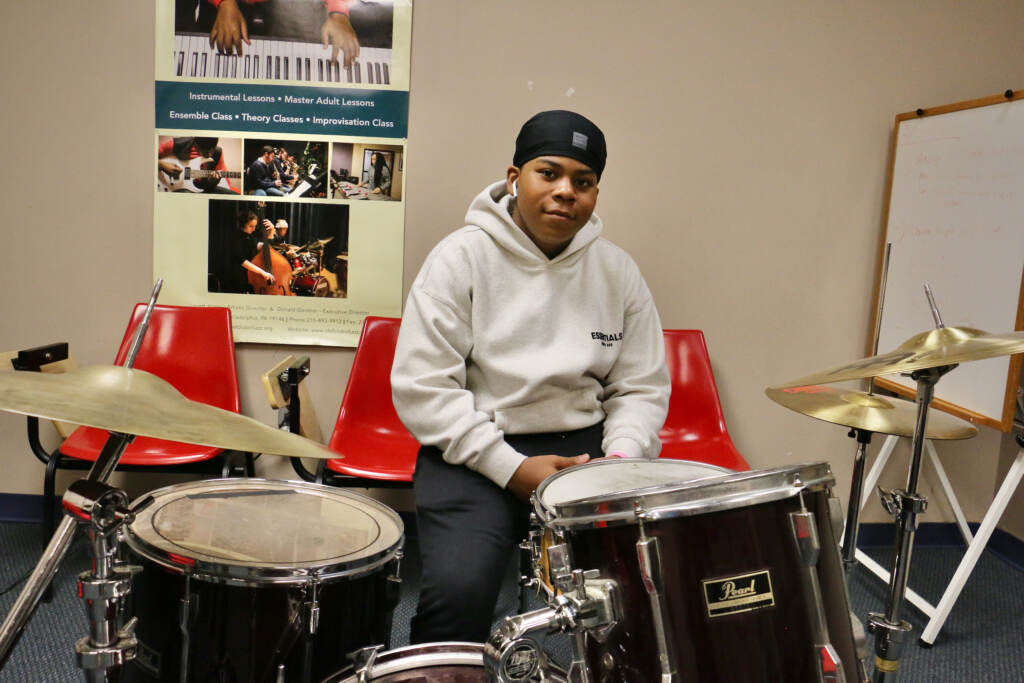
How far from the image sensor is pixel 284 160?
107 inches

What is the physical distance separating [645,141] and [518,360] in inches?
50.7

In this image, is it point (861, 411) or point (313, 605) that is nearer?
point (313, 605)

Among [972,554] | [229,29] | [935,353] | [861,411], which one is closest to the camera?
[935,353]

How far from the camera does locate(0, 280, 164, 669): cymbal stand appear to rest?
117 cm

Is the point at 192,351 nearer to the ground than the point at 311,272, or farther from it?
nearer to the ground

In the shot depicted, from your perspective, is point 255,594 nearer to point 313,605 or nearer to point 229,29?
point 313,605

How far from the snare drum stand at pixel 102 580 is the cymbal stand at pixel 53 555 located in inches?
3.0

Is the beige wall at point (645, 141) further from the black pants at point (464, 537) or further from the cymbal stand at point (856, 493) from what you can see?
the black pants at point (464, 537)

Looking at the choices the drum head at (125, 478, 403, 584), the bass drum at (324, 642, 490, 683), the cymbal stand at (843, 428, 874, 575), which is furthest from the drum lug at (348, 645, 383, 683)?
the cymbal stand at (843, 428, 874, 575)

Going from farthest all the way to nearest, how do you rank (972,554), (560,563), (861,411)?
(972,554) → (861,411) → (560,563)

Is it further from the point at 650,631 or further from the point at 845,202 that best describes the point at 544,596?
the point at 845,202

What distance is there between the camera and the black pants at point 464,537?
5.18 feet

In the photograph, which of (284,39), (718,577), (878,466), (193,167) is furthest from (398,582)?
(878,466)

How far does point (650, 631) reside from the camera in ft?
3.54
